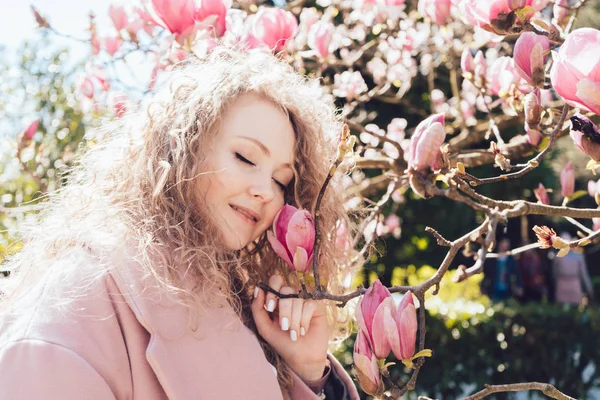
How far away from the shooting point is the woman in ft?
3.98

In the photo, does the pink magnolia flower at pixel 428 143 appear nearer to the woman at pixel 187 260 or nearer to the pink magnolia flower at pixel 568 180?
the woman at pixel 187 260

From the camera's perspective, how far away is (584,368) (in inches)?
187

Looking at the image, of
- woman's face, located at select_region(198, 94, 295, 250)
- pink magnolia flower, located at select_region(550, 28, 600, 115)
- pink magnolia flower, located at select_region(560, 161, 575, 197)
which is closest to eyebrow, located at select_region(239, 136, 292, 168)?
woman's face, located at select_region(198, 94, 295, 250)

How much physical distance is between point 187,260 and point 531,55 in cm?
82

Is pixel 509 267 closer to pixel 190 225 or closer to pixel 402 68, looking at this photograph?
pixel 402 68

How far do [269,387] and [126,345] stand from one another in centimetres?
31

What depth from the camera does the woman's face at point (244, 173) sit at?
1.44m

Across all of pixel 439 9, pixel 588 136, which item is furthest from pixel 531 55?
pixel 439 9

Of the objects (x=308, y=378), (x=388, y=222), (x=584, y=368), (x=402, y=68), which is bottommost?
(x=584, y=368)

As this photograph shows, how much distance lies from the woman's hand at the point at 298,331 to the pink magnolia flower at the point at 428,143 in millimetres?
429

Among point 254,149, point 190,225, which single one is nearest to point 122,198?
point 190,225

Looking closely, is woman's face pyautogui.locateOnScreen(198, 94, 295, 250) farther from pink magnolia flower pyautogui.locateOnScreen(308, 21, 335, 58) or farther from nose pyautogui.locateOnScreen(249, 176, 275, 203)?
pink magnolia flower pyautogui.locateOnScreen(308, 21, 335, 58)

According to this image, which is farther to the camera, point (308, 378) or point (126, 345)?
point (308, 378)

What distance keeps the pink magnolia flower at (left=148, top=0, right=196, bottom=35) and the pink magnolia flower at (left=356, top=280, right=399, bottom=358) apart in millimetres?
926
